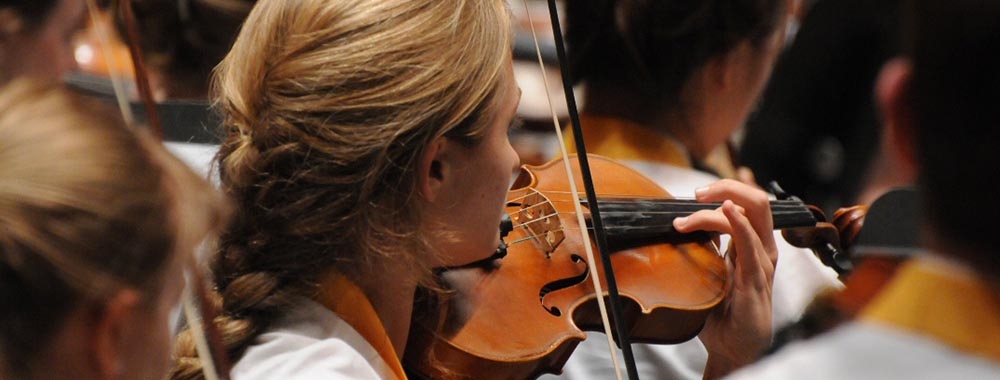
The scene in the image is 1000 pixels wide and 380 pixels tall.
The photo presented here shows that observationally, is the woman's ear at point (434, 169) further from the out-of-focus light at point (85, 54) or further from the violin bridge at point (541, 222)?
the out-of-focus light at point (85, 54)

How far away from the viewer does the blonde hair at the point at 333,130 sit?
74cm

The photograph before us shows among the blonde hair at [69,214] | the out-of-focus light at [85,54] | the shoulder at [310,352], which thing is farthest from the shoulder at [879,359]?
Answer: the out-of-focus light at [85,54]

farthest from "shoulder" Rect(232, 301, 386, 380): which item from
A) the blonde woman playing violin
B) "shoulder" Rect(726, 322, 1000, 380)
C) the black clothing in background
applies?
"shoulder" Rect(726, 322, 1000, 380)

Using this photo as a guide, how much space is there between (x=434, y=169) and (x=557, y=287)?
143 millimetres

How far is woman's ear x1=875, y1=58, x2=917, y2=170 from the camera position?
36 centimetres

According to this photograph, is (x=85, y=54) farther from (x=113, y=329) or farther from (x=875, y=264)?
(x=875, y=264)

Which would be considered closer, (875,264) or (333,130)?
A: (875,264)

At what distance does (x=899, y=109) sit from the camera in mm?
368

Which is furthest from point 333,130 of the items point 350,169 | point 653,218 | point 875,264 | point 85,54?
point 85,54

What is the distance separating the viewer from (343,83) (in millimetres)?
736

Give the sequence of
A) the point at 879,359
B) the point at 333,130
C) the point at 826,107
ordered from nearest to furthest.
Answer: the point at 879,359 → the point at 333,130 → the point at 826,107

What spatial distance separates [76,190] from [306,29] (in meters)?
0.24

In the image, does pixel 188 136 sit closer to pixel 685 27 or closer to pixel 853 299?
pixel 685 27

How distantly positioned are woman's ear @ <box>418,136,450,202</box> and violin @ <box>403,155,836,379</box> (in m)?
0.09
